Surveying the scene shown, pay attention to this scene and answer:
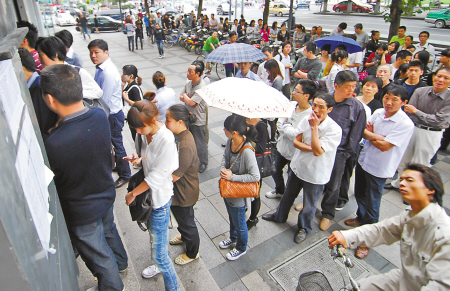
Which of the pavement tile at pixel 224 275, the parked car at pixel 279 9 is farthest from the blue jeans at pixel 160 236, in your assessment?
the parked car at pixel 279 9

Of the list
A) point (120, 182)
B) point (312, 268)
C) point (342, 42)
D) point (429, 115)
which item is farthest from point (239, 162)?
point (342, 42)

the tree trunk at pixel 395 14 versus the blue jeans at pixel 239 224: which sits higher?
the tree trunk at pixel 395 14

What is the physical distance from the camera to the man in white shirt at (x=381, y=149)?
10.2 ft

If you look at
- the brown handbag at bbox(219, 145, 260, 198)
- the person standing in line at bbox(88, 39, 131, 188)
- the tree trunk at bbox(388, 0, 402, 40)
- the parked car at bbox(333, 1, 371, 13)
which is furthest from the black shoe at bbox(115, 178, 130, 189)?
the parked car at bbox(333, 1, 371, 13)

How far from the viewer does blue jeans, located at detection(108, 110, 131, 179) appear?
13.5 feet

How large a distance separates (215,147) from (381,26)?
21.1m

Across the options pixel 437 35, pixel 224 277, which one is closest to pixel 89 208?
pixel 224 277

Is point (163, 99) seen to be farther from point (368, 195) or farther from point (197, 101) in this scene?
point (368, 195)

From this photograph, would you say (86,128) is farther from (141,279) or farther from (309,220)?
(309,220)

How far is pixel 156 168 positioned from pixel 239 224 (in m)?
1.14

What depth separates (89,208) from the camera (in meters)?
2.04

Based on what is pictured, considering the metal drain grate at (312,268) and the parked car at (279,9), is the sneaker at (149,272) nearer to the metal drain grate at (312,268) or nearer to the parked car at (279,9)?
the metal drain grate at (312,268)

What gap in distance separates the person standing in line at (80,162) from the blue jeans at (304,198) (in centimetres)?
209

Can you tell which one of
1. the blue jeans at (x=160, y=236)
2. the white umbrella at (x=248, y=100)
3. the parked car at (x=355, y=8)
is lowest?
the blue jeans at (x=160, y=236)
